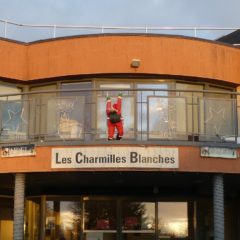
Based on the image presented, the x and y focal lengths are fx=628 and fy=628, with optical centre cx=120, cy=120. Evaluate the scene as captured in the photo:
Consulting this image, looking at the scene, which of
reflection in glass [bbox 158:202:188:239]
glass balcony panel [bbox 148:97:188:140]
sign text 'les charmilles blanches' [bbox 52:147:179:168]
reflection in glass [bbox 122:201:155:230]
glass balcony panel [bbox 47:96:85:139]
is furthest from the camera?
reflection in glass [bbox 158:202:188:239]

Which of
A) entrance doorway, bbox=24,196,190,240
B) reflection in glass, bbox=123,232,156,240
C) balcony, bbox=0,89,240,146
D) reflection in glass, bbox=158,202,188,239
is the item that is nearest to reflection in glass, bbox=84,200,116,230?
entrance doorway, bbox=24,196,190,240

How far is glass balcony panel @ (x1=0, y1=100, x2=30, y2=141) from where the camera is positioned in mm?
16500

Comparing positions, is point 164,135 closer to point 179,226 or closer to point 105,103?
point 105,103

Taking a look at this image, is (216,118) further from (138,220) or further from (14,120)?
(14,120)

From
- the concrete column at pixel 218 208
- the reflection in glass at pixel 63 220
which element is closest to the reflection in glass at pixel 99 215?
the reflection in glass at pixel 63 220

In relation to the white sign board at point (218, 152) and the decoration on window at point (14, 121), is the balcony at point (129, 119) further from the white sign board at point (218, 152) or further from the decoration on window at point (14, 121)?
the white sign board at point (218, 152)

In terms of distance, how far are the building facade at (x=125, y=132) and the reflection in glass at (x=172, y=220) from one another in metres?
0.03

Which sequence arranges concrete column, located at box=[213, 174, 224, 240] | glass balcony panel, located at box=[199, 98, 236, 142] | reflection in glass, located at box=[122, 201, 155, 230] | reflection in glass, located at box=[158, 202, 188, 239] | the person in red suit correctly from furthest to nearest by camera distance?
reflection in glass, located at box=[158, 202, 188, 239], reflection in glass, located at box=[122, 201, 155, 230], glass balcony panel, located at box=[199, 98, 236, 142], the person in red suit, concrete column, located at box=[213, 174, 224, 240]

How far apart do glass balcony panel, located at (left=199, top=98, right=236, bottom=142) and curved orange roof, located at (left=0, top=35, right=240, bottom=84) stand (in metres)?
3.39

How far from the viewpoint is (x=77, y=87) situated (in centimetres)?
2000

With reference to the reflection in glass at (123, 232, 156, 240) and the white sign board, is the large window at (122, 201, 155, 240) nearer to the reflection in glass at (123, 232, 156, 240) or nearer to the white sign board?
the reflection in glass at (123, 232, 156, 240)

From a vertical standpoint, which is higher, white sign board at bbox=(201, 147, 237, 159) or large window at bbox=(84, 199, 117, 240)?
white sign board at bbox=(201, 147, 237, 159)

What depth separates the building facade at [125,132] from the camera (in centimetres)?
1600

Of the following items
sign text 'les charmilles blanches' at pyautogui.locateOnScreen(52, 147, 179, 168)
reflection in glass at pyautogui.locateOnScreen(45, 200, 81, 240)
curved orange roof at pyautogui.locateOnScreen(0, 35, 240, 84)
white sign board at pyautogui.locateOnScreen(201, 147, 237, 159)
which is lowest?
reflection in glass at pyautogui.locateOnScreen(45, 200, 81, 240)
